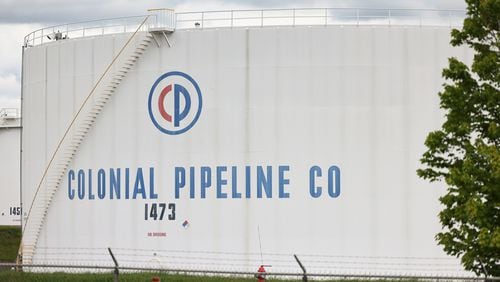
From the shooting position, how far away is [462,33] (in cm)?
2589

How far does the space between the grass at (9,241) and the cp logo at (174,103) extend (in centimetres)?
2844

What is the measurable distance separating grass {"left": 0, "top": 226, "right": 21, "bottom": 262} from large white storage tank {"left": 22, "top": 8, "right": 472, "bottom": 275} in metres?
27.8

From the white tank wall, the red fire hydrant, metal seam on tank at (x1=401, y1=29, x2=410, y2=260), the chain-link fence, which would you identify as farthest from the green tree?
the white tank wall

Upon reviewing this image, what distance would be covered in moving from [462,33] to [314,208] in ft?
45.6

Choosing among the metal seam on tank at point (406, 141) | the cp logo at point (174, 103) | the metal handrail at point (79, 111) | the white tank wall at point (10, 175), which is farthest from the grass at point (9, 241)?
the metal seam on tank at point (406, 141)

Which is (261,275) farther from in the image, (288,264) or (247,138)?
(247,138)

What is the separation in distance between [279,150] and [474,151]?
14.5m

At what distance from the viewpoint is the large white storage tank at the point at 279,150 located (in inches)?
1523

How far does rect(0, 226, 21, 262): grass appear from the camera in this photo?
223 feet

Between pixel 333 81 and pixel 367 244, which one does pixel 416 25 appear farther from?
pixel 367 244

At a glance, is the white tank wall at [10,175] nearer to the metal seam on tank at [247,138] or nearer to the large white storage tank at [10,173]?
the large white storage tank at [10,173]

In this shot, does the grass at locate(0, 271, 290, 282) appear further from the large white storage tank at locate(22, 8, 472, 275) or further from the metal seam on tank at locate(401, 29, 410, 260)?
the metal seam on tank at locate(401, 29, 410, 260)

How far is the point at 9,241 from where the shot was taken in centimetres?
7288

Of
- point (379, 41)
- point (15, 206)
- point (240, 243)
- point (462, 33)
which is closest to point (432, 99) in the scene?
point (379, 41)
